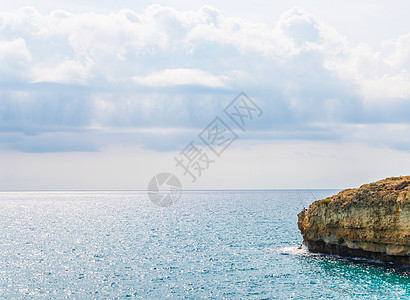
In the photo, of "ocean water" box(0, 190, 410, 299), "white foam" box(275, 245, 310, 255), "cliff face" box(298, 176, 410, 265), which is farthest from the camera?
"white foam" box(275, 245, 310, 255)

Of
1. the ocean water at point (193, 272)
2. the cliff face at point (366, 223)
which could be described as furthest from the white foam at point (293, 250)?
the cliff face at point (366, 223)

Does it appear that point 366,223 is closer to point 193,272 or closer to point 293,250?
point 293,250

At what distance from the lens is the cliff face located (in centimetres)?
4397

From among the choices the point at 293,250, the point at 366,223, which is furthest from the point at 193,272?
the point at 366,223

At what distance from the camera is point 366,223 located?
1837 inches

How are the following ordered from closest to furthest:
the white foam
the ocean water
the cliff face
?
the ocean water → the cliff face → the white foam

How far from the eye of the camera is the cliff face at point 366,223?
43969 mm

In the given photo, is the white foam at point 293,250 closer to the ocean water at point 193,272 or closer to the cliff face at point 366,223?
the ocean water at point 193,272

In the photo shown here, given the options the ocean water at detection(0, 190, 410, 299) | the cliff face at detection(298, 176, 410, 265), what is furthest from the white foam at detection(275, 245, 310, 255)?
the cliff face at detection(298, 176, 410, 265)

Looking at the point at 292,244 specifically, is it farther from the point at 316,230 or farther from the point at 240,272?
the point at 240,272

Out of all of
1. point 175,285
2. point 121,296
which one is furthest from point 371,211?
point 121,296

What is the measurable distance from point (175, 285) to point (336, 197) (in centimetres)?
2383

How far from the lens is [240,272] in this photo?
45.4 metres

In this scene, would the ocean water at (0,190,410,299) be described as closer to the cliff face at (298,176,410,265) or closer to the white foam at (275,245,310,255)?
the white foam at (275,245,310,255)
